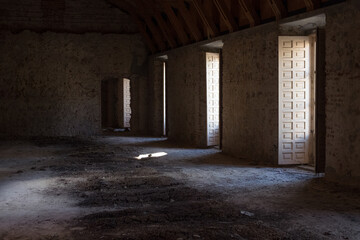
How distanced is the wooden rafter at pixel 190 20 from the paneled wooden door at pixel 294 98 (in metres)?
3.64

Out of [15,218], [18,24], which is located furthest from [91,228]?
[18,24]

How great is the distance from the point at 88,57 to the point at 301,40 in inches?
358

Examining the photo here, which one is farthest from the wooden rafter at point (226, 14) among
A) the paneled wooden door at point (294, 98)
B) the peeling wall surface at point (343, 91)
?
the peeling wall surface at point (343, 91)

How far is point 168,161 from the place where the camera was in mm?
8836

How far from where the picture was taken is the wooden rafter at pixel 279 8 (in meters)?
7.57

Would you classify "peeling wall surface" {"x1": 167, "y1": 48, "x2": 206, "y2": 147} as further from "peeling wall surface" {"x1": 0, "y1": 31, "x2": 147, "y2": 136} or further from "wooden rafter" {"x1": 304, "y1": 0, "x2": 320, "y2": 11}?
"wooden rafter" {"x1": 304, "y1": 0, "x2": 320, "y2": 11}

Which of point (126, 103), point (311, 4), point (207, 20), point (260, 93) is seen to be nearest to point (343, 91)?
point (311, 4)

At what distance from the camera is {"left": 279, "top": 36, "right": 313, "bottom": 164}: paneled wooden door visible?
26.1 ft

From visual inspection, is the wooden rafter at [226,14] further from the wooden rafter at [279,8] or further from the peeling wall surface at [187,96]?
the peeling wall surface at [187,96]

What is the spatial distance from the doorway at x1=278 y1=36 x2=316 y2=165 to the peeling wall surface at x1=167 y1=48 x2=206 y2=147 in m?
3.47

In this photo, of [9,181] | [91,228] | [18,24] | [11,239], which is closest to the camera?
[11,239]

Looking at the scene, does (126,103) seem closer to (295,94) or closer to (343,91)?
(295,94)

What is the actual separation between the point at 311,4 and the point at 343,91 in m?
1.70

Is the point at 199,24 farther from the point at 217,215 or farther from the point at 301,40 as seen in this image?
the point at 217,215
